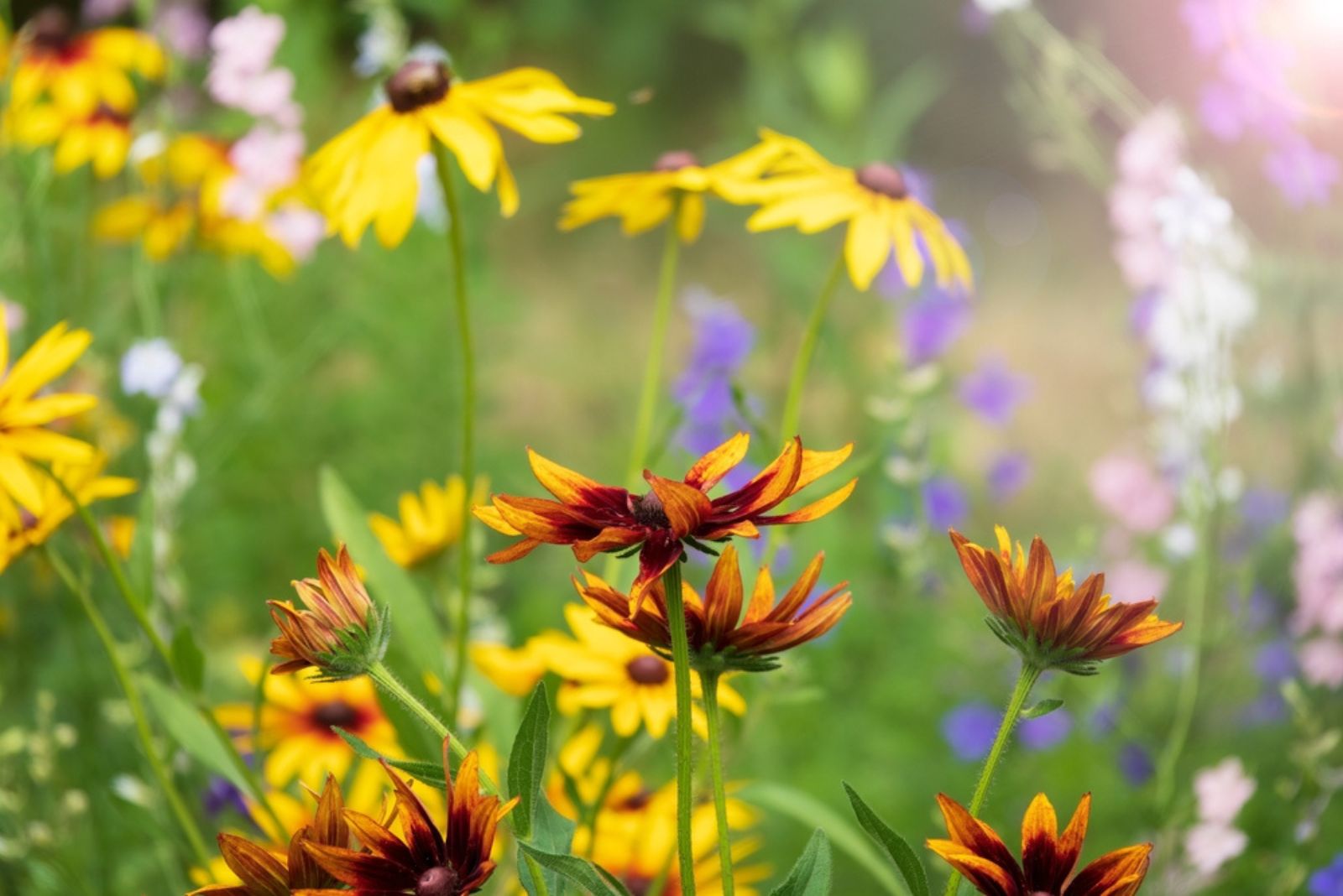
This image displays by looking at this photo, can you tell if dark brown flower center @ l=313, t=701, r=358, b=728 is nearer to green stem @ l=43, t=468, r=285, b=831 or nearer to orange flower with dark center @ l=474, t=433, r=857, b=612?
green stem @ l=43, t=468, r=285, b=831

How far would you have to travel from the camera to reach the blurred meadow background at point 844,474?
0.73 meters

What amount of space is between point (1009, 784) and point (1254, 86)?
0.51 meters

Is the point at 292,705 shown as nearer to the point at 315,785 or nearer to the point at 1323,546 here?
the point at 315,785

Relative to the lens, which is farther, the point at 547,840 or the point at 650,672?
the point at 650,672

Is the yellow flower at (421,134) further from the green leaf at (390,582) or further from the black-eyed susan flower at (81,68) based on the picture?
the black-eyed susan flower at (81,68)

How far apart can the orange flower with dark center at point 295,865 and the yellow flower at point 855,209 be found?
0.87ft

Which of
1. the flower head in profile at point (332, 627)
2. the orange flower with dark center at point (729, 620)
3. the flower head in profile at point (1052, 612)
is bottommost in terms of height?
the flower head in profile at point (332, 627)

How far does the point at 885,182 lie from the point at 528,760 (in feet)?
1.04

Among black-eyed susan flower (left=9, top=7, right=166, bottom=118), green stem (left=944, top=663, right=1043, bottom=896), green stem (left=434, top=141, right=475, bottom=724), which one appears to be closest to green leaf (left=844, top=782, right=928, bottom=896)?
green stem (left=944, top=663, right=1043, bottom=896)

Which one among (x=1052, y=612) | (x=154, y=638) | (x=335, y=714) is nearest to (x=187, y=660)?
(x=154, y=638)

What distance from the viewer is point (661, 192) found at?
62 centimetres

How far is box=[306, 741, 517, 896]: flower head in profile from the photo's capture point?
12.1 inches

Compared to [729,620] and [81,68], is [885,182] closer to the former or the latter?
[729,620]

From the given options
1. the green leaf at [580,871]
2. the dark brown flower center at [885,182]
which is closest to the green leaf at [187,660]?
the green leaf at [580,871]
